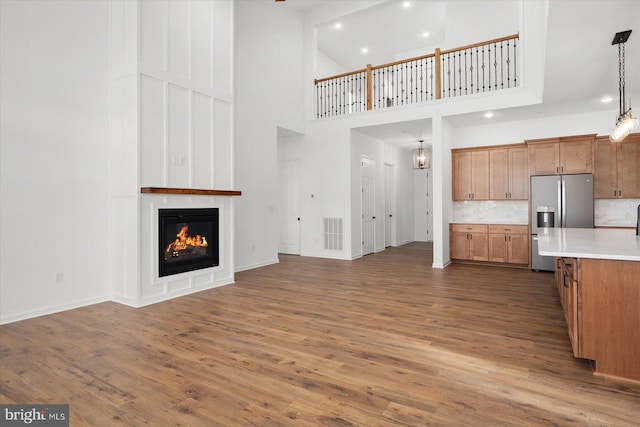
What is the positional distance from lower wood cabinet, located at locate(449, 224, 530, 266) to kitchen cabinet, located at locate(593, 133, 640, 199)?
1.45 m

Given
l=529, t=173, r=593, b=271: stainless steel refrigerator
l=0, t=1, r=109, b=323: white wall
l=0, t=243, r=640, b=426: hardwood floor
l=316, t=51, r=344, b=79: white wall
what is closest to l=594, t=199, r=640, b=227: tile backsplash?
l=529, t=173, r=593, b=271: stainless steel refrigerator

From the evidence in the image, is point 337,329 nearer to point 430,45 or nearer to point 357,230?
point 357,230

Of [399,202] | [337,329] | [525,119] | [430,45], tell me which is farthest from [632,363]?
[430,45]

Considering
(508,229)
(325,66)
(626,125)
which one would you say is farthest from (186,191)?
(325,66)

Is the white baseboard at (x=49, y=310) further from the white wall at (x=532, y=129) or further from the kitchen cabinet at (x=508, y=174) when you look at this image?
the white wall at (x=532, y=129)

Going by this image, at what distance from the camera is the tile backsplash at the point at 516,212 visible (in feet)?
20.8

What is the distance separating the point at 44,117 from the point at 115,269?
2.02 metres

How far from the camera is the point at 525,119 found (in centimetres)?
712

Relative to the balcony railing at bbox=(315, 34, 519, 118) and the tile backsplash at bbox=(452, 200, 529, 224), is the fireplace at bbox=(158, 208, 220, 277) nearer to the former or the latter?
the balcony railing at bbox=(315, 34, 519, 118)

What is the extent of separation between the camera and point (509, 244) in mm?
6961

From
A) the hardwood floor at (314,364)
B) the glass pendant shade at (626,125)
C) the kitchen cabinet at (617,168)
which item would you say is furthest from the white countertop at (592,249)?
the kitchen cabinet at (617,168)

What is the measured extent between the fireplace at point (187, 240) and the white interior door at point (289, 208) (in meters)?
3.60

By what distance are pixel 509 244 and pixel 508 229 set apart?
0.30 m

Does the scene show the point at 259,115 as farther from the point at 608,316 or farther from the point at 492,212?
the point at 608,316
